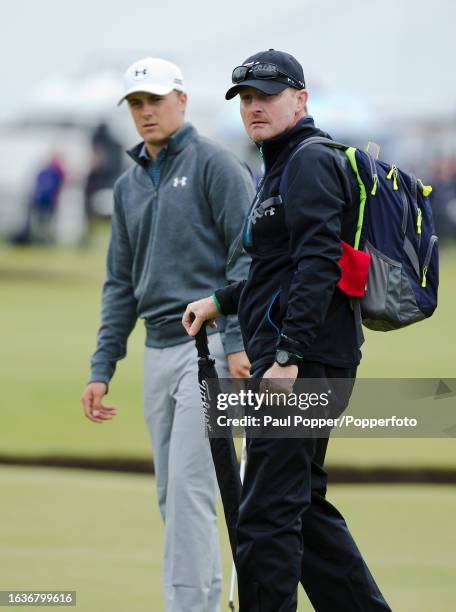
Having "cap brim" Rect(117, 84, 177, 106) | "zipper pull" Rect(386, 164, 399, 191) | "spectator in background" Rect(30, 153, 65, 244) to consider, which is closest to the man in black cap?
"zipper pull" Rect(386, 164, 399, 191)

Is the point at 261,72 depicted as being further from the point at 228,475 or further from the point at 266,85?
the point at 228,475

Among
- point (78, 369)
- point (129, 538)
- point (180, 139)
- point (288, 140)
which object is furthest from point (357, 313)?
point (78, 369)

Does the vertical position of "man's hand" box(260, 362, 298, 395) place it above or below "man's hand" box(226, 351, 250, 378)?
above

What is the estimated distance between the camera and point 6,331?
17062 millimetres

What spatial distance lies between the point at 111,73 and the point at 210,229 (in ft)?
111

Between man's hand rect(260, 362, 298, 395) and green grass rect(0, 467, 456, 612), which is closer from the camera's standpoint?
man's hand rect(260, 362, 298, 395)

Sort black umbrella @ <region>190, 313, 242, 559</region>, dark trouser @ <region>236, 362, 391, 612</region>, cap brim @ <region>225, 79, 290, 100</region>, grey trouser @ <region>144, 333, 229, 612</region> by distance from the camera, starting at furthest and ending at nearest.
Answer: grey trouser @ <region>144, 333, 229, 612</region>, black umbrella @ <region>190, 313, 242, 559</region>, cap brim @ <region>225, 79, 290, 100</region>, dark trouser @ <region>236, 362, 391, 612</region>

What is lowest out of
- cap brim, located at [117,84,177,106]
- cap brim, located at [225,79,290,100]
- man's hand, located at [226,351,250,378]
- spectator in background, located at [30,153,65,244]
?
spectator in background, located at [30,153,65,244]

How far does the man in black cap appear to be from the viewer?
4145mm

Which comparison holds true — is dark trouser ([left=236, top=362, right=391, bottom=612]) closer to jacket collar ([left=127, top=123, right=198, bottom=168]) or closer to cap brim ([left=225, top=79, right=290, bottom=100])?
cap brim ([left=225, top=79, right=290, bottom=100])

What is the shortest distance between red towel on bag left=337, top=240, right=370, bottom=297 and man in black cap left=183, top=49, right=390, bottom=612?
5 centimetres

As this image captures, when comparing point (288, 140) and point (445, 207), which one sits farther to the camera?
point (445, 207)

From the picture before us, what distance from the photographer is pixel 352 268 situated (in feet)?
13.9

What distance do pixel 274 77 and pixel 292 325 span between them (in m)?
0.86
